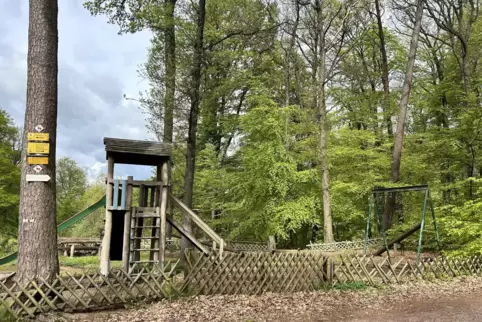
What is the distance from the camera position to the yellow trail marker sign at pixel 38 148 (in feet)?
19.8

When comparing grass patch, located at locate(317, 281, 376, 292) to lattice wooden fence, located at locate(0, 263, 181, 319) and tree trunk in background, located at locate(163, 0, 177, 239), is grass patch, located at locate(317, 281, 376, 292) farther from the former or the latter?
tree trunk in background, located at locate(163, 0, 177, 239)

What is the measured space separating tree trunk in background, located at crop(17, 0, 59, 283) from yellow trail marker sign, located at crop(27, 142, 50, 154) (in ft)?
0.35

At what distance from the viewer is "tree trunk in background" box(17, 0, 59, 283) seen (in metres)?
5.88

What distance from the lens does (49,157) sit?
621cm

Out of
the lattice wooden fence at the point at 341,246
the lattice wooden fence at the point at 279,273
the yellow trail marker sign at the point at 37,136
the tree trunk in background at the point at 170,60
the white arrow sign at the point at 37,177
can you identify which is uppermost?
the tree trunk in background at the point at 170,60

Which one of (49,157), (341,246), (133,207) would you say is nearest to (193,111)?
(133,207)

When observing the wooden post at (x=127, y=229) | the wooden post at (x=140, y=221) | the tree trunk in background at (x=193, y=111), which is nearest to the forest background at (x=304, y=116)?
the tree trunk in background at (x=193, y=111)

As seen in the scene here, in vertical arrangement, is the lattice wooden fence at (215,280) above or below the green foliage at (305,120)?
below

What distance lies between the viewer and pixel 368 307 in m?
6.78

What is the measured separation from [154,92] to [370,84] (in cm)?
1418

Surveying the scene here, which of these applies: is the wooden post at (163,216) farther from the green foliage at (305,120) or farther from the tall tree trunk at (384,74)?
the tall tree trunk at (384,74)

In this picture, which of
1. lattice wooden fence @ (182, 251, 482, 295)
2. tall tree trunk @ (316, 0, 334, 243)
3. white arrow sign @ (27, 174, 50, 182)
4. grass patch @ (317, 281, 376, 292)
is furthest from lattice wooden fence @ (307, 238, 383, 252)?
white arrow sign @ (27, 174, 50, 182)

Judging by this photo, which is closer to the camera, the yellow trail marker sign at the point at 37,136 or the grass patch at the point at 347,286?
the yellow trail marker sign at the point at 37,136

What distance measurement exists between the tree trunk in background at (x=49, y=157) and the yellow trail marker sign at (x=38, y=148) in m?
0.11
